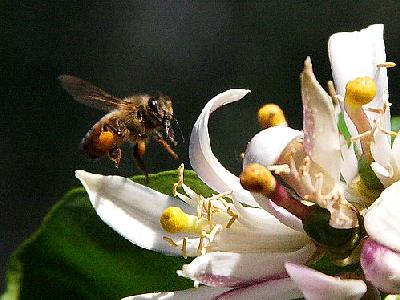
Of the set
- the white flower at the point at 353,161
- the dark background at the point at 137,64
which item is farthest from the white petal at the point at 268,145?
the dark background at the point at 137,64

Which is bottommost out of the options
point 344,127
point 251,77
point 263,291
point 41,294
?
point 251,77

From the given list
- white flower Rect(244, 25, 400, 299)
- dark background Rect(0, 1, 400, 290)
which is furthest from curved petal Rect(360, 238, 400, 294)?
dark background Rect(0, 1, 400, 290)

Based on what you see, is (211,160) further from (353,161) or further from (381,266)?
(381,266)

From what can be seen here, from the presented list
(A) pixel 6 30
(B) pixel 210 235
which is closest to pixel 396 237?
(B) pixel 210 235

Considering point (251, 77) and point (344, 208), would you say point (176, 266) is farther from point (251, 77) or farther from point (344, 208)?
point (251, 77)

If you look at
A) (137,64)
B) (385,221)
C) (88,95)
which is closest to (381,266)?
(385,221)

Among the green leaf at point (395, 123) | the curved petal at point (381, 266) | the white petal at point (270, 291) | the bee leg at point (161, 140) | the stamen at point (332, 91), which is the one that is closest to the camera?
the curved petal at point (381, 266)

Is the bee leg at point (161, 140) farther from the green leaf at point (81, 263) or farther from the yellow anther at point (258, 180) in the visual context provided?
the yellow anther at point (258, 180)
